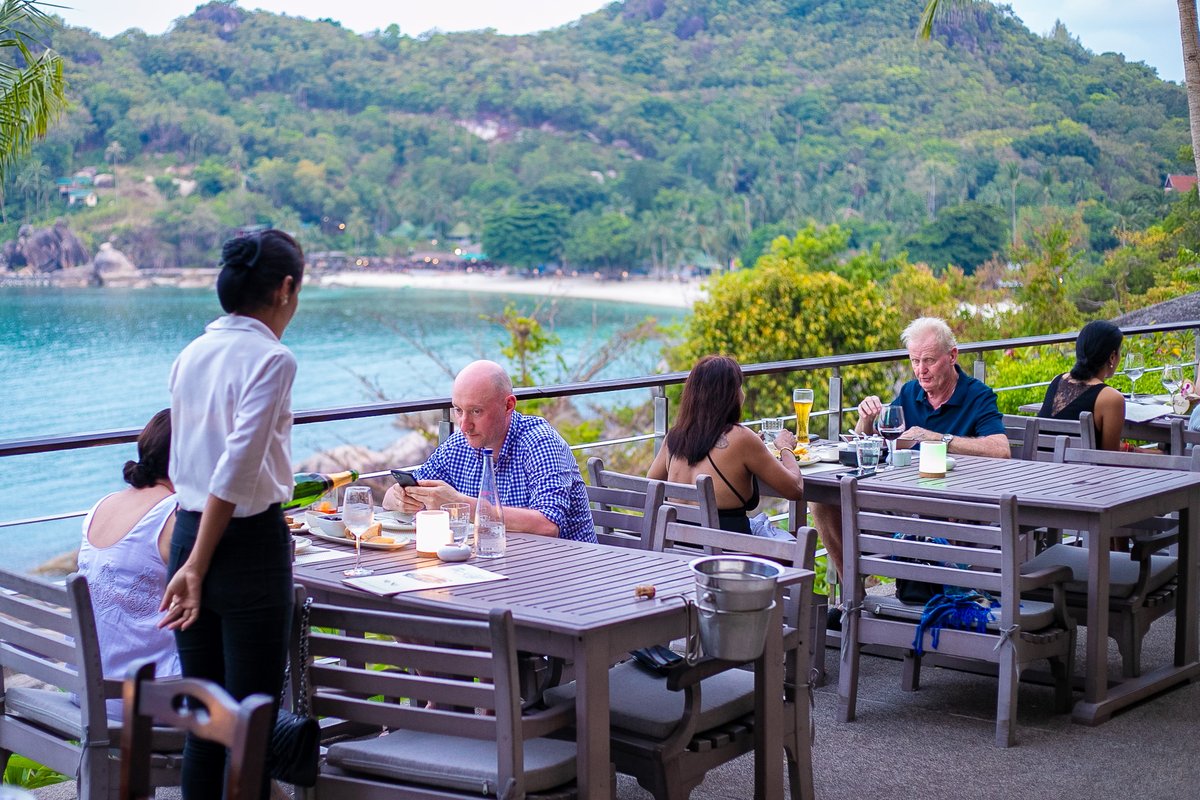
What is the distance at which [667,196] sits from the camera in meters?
47.6

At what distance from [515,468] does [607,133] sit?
4650 cm

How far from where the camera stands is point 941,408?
5.34m

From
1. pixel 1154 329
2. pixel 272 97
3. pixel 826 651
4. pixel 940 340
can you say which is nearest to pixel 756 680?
pixel 826 651

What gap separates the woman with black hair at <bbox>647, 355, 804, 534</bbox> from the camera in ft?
14.1

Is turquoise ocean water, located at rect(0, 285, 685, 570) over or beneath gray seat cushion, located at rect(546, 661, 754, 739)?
beneath

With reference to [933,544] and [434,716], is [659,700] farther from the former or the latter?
[933,544]

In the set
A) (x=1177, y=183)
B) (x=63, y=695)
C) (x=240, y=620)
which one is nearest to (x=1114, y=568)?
(x=240, y=620)

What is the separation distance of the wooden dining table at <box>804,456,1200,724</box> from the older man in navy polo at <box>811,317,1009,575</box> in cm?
30

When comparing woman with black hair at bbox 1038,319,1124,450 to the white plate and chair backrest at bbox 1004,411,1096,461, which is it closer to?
chair backrest at bbox 1004,411,1096,461

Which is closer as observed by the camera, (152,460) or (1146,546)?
(152,460)

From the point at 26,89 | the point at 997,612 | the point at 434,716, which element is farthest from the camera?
the point at 26,89

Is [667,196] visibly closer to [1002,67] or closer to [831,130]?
[831,130]

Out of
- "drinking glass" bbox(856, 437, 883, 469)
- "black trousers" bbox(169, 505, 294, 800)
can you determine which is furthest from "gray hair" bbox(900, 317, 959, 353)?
"black trousers" bbox(169, 505, 294, 800)

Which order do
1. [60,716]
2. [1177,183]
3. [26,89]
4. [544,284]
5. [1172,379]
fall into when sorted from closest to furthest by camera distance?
[60,716] < [1172,379] < [26,89] < [1177,183] < [544,284]
